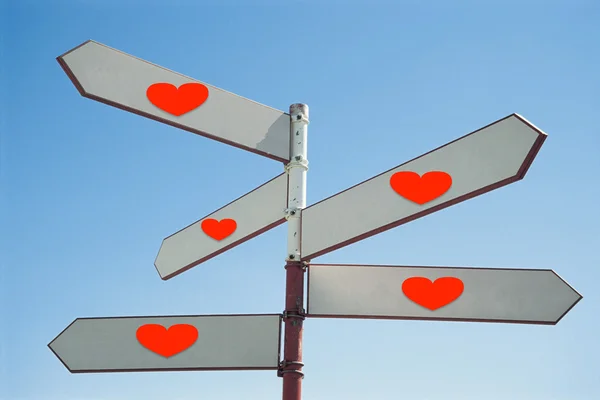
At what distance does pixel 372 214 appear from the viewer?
3.64 m

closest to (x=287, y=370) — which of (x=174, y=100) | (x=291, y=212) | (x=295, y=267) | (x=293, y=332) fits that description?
(x=293, y=332)

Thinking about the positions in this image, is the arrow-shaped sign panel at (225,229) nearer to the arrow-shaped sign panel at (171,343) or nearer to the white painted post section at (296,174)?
the white painted post section at (296,174)

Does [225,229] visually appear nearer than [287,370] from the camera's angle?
No

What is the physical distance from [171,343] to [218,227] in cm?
90

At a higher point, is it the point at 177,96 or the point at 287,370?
the point at 177,96

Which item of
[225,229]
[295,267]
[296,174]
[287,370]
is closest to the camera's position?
[287,370]

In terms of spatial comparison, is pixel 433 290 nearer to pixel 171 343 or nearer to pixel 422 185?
pixel 422 185

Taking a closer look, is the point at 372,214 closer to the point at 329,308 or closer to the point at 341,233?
the point at 341,233

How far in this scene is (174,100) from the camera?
400 cm

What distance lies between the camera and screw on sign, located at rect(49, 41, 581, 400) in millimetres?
3500

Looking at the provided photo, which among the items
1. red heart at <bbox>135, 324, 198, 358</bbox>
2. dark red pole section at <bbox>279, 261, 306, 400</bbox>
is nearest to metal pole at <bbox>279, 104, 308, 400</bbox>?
dark red pole section at <bbox>279, 261, 306, 400</bbox>

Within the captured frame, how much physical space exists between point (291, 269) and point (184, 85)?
1.23m

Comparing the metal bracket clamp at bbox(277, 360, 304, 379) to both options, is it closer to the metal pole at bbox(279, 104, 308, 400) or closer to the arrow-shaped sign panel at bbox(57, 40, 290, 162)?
the metal pole at bbox(279, 104, 308, 400)

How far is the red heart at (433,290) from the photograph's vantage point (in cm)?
366
